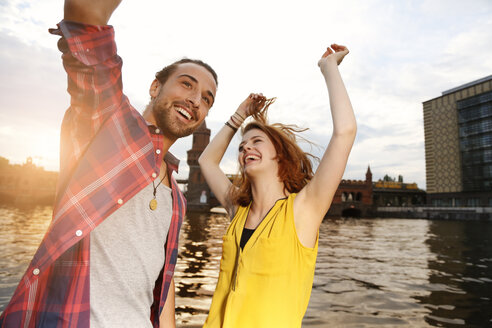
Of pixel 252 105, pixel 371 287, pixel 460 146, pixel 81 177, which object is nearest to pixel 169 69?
pixel 252 105

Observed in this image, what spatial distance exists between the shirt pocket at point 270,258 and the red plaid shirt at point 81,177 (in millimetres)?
760

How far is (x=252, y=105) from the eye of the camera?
245cm

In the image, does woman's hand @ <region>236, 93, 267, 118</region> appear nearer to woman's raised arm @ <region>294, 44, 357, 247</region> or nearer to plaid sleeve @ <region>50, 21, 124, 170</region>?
woman's raised arm @ <region>294, 44, 357, 247</region>

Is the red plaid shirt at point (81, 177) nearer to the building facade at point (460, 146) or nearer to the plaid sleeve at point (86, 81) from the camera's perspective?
the plaid sleeve at point (86, 81)

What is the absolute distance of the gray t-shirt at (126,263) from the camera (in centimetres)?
123

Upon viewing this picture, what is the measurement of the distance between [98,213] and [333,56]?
5.12 ft

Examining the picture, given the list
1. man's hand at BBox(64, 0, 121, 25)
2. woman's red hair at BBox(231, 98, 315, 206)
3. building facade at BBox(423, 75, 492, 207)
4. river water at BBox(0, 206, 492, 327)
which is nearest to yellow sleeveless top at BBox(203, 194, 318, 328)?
woman's red hair at BBox(231, 98, 315, 206)

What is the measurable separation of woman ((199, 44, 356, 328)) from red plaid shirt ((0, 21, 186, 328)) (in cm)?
79

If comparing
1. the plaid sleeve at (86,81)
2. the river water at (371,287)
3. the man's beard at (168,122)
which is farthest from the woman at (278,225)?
the river water at (371,287)

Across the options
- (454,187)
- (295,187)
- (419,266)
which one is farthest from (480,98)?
(295,187)

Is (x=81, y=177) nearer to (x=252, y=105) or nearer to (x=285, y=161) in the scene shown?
(x=285, y=161)

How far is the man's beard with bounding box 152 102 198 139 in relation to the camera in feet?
5.40

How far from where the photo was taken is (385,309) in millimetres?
5570

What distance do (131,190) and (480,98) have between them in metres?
A: 66.8
